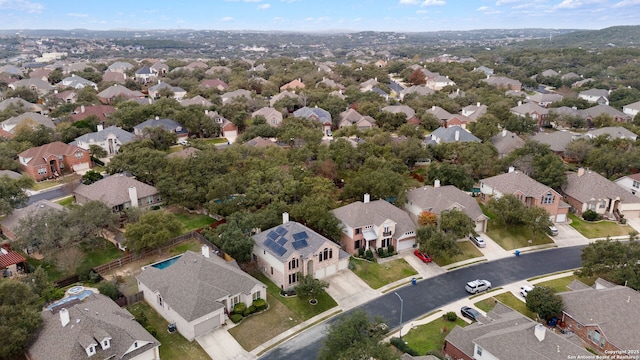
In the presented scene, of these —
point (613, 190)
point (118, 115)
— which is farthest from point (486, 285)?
point (118, 115)

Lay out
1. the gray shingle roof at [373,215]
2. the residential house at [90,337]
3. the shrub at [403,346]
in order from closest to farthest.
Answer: the residential house at [90,337] → the shrub at [403,346] → the gray shingle roof at [373,215]

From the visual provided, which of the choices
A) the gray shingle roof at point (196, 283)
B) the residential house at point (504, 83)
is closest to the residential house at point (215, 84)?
the residential house at point (504, 83)

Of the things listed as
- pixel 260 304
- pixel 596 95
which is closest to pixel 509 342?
pixel 260 304

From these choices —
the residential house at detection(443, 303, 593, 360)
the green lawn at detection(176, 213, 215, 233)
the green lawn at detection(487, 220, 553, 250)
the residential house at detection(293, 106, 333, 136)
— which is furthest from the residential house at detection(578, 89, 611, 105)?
the green lawn at detection(176, 213, 215, 233)

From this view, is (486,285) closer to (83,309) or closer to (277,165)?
(277,165)

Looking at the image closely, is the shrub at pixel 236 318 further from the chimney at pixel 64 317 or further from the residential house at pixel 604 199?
the residential house at pixel 604 199

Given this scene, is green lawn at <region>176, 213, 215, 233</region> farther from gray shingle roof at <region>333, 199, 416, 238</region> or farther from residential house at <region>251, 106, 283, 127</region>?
residential house at <region>251, 106, 283, 127</region>
